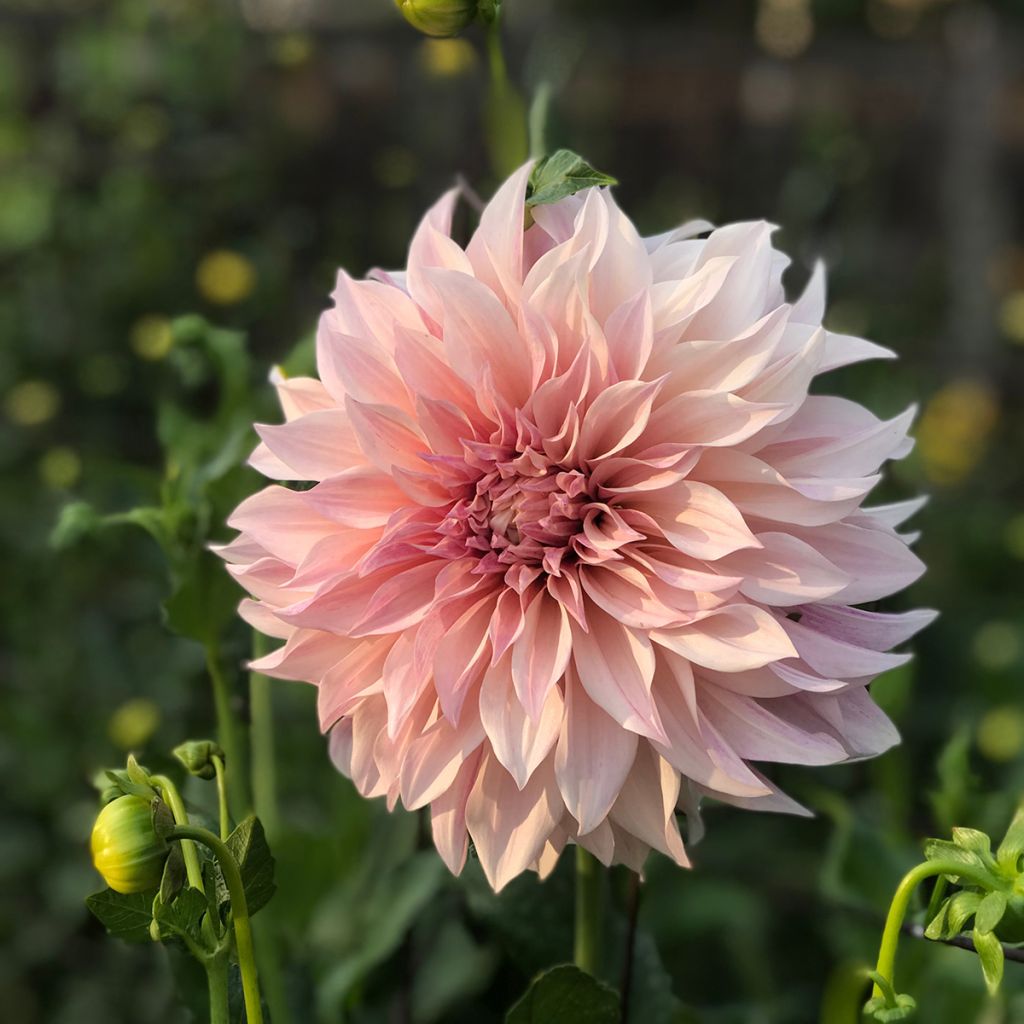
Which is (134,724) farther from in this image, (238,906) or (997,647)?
(997,647)

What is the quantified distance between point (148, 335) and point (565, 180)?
1023mm

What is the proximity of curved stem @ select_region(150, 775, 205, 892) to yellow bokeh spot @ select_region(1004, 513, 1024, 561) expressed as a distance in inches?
50.1

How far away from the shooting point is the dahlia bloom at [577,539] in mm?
377

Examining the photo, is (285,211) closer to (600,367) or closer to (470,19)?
(470,19)

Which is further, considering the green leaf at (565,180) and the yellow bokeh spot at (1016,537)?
the yellow bokeh spot at (1016,537)

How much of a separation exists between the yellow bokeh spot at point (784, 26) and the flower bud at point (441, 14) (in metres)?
1.77

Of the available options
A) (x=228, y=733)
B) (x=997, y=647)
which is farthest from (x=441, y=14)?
(x=997, y=647)

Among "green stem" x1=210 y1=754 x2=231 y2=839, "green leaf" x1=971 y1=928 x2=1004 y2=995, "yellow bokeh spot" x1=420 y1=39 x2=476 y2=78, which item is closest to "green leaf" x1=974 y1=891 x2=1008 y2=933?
"green leaf" x1=971 y1=928 x2=1004 y2=995

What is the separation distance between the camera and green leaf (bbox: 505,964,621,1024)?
0.41 meters

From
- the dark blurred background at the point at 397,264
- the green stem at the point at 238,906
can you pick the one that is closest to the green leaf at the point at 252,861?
the green stem at the point at 238,906

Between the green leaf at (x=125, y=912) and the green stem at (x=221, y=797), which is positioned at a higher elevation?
the green stem at (x=221, y=797)

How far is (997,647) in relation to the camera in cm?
125

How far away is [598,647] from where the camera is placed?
0.40 m

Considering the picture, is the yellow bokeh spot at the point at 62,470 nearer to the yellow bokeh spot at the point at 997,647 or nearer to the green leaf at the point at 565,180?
the green leaf at the point at 565,180
